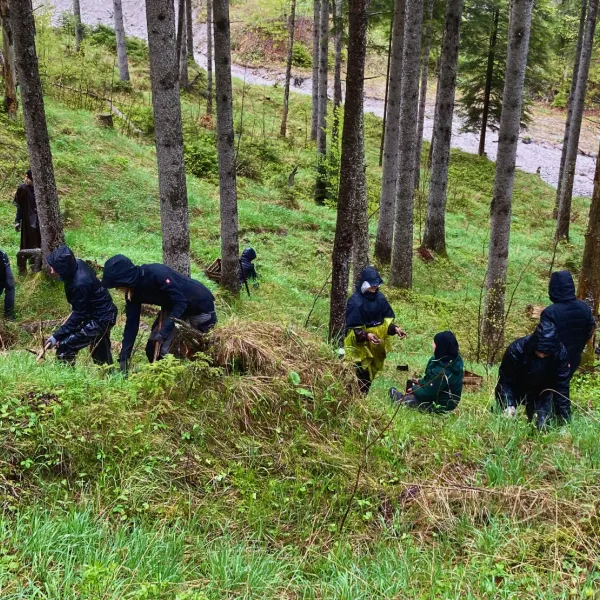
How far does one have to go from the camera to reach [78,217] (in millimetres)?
13234

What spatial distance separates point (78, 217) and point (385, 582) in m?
12.2

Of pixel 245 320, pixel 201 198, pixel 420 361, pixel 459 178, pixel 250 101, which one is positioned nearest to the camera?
pixel 245 320

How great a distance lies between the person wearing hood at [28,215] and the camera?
10078 mm

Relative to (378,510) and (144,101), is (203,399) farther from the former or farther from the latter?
(144,101)

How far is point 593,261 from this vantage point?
28.0 ft

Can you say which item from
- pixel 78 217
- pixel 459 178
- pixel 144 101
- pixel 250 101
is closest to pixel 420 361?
pixel 78 217

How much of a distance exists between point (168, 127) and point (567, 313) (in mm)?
5607

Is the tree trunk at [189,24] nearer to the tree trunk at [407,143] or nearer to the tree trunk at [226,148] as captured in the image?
the tree trunk at [407,143]

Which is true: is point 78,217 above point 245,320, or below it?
below

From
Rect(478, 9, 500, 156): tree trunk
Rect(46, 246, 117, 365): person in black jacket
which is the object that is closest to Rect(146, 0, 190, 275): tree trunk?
Rect(46, 246, 117, 365): person in black jacket

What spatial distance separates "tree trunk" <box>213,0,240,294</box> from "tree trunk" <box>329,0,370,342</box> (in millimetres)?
3609

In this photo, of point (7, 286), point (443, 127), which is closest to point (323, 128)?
point (443, 127)

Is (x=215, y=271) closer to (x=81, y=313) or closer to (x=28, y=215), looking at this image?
(x=28, y=215)

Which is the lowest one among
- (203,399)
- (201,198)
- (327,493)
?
(201,198)
